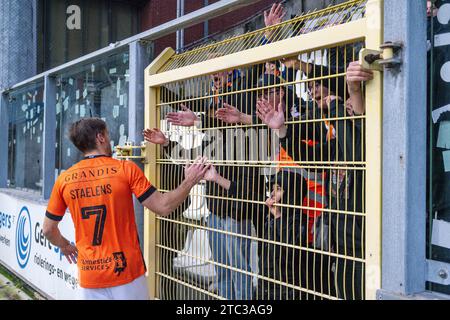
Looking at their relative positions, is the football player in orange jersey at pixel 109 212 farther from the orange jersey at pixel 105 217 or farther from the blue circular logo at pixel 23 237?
the blue circular logo at pixel 23 237

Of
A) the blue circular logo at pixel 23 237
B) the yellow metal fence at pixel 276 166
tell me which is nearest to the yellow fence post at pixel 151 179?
the yellow metal fence at pixel 276 166

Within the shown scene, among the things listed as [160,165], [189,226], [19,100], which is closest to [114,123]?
[160,165]

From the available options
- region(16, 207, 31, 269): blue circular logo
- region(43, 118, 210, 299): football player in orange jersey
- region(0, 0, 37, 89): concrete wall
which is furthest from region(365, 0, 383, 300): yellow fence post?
region(0, 0, 37, 89): concrete wall

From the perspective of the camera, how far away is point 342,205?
254 cm

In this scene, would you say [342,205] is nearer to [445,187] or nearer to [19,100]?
[445,187]

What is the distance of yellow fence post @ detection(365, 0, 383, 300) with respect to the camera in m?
2.28

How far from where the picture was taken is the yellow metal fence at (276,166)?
8.07 feet

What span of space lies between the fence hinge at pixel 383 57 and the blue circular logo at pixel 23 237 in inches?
203

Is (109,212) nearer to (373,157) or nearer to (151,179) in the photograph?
(151,179)

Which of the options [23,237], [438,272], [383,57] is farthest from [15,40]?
[438,272]

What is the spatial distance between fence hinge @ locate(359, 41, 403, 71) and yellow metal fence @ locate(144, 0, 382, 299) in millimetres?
66

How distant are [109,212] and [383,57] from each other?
73.6 inches

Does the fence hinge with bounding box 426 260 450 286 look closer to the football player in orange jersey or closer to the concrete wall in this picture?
the football player in orange jersey
